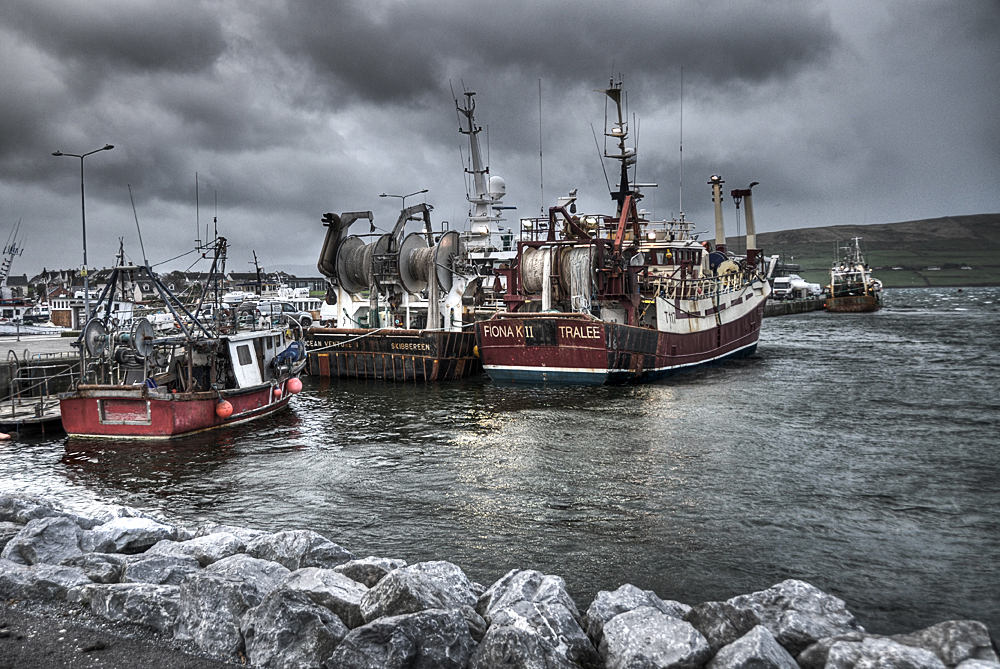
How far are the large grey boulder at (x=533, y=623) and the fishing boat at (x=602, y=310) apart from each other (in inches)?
854

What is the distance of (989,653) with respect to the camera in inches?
243

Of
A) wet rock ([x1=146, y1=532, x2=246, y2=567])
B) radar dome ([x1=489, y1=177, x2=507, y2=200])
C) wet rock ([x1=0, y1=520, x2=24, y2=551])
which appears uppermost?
radar dome ([x1=489, y1=177, x2=507, y2=200])

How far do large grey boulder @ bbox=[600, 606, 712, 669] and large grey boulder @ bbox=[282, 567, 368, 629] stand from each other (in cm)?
246

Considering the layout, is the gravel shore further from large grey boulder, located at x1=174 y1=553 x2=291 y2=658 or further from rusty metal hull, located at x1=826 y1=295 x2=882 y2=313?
rusty metal hull, located at x1=826 y1=295 x2=882 y2=313

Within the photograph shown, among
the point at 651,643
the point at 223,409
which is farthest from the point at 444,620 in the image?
the point at 223,409

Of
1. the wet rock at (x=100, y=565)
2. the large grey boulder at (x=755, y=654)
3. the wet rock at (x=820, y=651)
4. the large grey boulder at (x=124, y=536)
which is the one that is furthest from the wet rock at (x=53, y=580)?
the wet rock at (x=820, y=651)

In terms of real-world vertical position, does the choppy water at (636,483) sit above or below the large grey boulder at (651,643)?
below

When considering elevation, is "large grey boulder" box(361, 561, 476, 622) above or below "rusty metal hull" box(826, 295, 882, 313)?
below

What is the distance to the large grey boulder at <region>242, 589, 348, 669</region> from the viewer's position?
655 cm

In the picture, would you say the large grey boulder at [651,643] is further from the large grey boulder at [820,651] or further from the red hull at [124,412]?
the red hull at [124,412]

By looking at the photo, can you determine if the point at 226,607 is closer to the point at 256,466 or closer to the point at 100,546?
the point at 100,546

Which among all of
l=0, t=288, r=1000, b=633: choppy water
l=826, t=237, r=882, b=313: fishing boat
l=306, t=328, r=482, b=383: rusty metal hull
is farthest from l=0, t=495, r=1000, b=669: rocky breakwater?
l=826, t=237, r=882, b=313: fishing boat

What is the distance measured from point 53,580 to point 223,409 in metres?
14.4

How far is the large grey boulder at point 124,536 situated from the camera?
377 inches
